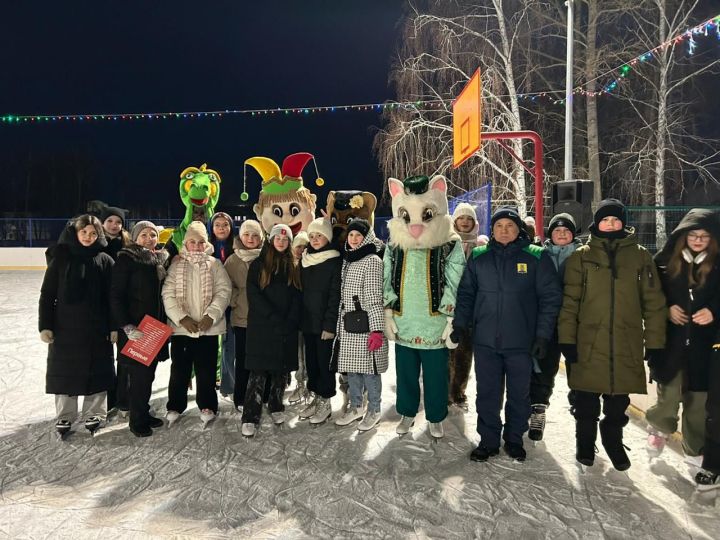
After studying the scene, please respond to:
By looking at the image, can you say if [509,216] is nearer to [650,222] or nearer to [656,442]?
[656,442]

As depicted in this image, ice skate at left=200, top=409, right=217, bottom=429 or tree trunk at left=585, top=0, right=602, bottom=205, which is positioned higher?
tree trunk at left=585, top=0, right=602, bottom=205

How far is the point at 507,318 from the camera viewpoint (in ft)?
9.62

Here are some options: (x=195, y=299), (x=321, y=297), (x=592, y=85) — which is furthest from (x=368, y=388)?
(x=592, y=85)

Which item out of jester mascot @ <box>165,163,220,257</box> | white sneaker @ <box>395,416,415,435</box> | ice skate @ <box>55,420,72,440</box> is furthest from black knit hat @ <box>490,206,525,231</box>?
ice skate @ <box>55,420,72,440</box>

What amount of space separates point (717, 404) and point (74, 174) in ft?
120

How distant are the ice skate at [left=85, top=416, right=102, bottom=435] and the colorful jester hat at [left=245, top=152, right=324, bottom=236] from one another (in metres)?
2.05

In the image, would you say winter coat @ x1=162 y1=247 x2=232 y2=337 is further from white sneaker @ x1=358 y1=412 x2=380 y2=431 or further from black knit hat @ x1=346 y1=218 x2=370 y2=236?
white sneaker @ x1=358 y1=412 x2=380 y2=431

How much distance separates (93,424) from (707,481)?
3.95 metres

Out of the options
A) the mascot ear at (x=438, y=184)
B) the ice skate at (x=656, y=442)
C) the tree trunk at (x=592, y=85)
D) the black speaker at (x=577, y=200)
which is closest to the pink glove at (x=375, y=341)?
the mascot ear at (x=438, y=184)

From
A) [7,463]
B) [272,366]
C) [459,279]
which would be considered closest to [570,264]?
[459,279]

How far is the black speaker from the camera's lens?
5641 millimetres

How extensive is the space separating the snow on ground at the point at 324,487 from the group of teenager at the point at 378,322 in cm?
15

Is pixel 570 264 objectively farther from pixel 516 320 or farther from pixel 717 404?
pixel 717 404

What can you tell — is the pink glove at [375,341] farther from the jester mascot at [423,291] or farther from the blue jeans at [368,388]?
the blue jeans at [368,388]
